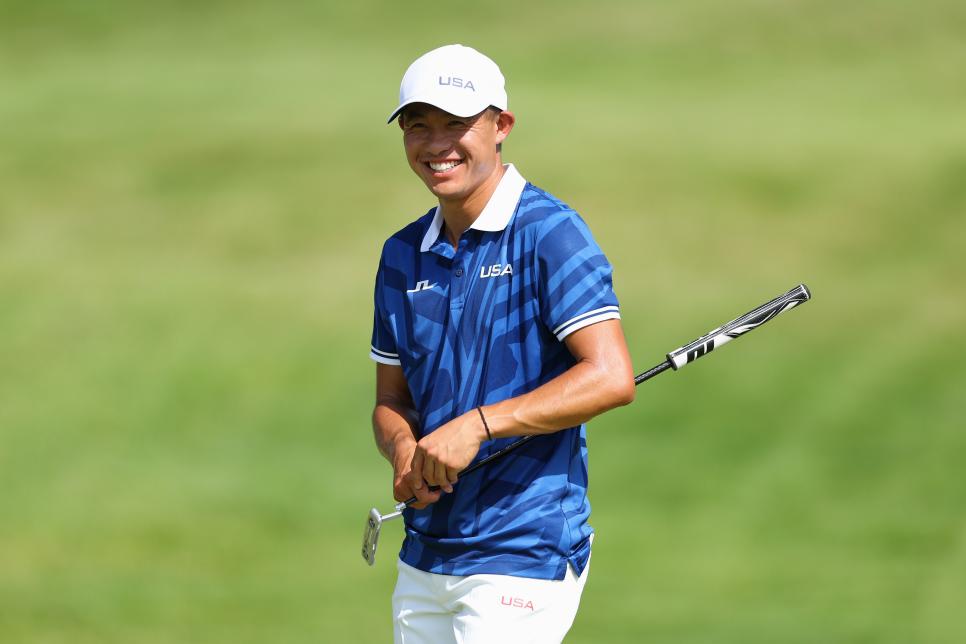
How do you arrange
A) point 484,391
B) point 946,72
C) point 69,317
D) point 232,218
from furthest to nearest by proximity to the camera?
point 946,72 < point 232,218 < point 69,317 < point 484,391

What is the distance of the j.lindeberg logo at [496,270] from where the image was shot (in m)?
4.29

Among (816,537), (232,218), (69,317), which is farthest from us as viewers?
(232,218)

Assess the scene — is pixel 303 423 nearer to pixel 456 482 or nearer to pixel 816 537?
pixel 816 537

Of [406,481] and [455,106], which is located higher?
[455,106]

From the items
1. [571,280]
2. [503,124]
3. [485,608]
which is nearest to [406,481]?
[485,608]

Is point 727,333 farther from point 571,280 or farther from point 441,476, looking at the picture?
point 441,476

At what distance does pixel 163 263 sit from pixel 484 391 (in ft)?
34.2

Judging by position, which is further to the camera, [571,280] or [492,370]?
[492,370]

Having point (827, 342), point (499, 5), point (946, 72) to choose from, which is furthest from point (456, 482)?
point (499, 5)

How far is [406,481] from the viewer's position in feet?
14.4

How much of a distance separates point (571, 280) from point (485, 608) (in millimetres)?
952

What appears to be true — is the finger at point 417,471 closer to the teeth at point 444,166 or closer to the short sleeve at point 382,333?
the short sleeve at point 382,333

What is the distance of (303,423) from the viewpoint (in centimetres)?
1249

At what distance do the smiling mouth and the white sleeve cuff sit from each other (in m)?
0.56
